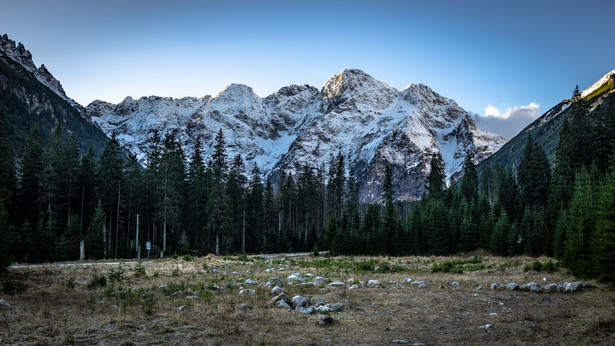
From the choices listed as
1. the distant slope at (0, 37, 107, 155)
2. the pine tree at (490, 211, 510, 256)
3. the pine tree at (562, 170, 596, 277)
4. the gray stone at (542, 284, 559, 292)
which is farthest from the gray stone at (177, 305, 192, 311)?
the distant slope at (0, 37, 107, 155)

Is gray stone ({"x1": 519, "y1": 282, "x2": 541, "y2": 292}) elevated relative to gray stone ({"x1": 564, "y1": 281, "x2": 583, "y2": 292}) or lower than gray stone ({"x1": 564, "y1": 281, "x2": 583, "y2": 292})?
lower

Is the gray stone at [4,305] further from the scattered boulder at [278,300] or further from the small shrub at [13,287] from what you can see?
the scattered boulder at [278,300]

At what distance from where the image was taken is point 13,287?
14984 millimetres

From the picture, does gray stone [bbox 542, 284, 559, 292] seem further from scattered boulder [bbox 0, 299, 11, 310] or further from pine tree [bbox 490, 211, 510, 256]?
pine tree [bbox 490, 211, 510, 256]

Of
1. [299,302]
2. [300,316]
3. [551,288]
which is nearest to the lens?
[300,316]

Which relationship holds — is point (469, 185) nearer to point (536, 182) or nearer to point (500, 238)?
point (536, 182)

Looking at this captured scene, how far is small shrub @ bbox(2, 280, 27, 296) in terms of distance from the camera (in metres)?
14.7

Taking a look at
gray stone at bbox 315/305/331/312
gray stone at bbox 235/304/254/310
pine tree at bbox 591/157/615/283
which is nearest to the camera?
gray stone at bbox 315/305/331/312

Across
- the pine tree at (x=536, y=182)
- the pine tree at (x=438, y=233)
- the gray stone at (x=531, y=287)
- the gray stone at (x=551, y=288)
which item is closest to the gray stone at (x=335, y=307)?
the gray stone at (x=531, y=287)

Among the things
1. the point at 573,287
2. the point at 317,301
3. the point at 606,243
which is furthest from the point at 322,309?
the point at 606,243

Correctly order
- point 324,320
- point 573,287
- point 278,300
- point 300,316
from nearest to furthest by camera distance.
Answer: point 324,320 → point 300,316 → point 278,300 → point 573,287

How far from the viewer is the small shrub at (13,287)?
14.7 metres

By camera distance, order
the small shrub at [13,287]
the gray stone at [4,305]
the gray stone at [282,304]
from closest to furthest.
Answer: the gray stone at [4,305] < the gray stone at [282,304] < the small shrub at [13,287]

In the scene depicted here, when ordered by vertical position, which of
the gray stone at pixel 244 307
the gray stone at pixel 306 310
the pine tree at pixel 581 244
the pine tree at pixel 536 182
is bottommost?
the gray stone at pixel 306 310
